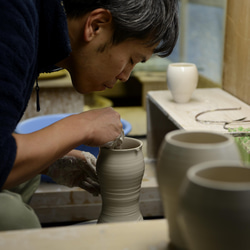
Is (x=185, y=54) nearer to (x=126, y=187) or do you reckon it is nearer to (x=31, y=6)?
(x=126, y=187)

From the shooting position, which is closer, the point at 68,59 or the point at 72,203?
the point at 68,59

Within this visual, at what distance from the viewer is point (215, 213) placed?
1.74ft

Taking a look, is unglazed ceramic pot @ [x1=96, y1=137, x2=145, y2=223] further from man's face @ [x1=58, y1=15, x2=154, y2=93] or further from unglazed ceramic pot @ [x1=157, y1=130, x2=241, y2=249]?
unglazed ceramic pot @ [x1=157, y1=130, x2=241, y2=249]

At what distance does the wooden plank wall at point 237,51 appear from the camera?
1902mm

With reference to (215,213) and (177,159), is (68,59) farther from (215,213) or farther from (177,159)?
(215,213)

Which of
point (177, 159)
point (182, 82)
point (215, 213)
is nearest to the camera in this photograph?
point (215, 213)

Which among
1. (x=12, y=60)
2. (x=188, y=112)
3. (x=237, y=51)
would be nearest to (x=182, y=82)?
(x=188, y=112)

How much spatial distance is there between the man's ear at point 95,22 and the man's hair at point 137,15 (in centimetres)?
1

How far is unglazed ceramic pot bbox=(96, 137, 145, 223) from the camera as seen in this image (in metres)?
1.21

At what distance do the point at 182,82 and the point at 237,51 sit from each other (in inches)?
13.8

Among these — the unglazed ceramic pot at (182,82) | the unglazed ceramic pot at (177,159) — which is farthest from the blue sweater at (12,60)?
the unglazed ceramic pot at (182,82)

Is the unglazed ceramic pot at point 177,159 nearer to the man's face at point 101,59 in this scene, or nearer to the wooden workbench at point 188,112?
the man's face at point 101,59

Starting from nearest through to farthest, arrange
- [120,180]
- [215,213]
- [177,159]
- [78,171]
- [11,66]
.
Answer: [215,213]
[177,159]
[11,66]
[120,180]
[78,171]

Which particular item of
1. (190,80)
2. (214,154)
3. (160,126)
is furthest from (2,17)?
(160,126)
